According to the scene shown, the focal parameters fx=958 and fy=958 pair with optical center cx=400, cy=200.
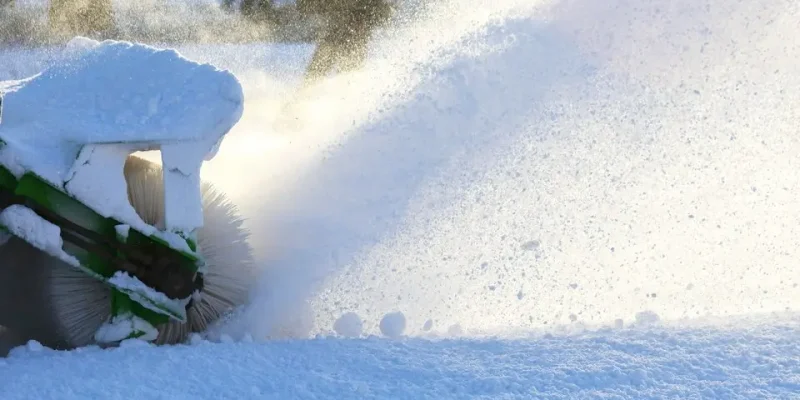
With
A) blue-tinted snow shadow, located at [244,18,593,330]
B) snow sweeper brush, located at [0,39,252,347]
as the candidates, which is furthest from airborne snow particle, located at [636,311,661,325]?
snow sweeper brush, located at [0,39,252,347]

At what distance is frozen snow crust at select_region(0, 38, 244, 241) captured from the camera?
298 centimetres

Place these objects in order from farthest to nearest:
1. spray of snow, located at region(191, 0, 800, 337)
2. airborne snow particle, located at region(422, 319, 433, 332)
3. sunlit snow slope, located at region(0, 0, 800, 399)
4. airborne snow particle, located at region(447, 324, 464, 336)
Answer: spray of snow, located at region(191, 0, 800, 337) < airborne snow particle, located at region(422, 319, 433, 332) < airborne snow particle, located at region(447, 324, 464, 336) < sunlit snow slope, located at region(0, 0, 800, 399)

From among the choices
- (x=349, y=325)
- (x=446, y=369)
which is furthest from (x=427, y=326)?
(x=446, y=369)

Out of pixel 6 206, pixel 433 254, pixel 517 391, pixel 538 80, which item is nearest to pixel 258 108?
pixel 538 80

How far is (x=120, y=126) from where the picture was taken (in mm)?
3014

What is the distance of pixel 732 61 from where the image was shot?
4262 millimetres

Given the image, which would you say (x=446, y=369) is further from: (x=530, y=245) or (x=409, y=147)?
(x=409, y=147)

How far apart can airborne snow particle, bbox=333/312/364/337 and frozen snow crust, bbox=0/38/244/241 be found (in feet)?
1.85

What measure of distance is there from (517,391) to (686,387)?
415mm

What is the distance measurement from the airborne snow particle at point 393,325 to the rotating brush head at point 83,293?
2.06 feet

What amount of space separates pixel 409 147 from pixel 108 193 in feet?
4.50

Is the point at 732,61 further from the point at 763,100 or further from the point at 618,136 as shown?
the point at 618,136

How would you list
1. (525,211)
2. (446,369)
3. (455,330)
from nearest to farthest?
(446,369) → (455,330) → (525,211)

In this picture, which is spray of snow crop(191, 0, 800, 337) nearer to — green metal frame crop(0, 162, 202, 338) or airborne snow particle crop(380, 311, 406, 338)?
airborne snow particle crop(380, 311, 406, 338)
